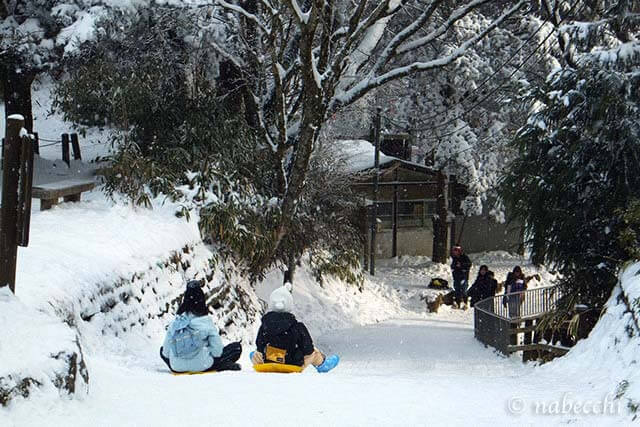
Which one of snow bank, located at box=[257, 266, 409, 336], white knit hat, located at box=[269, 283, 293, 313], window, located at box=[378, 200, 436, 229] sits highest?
white knit hat, located at box=[269, 283, 293, 313]

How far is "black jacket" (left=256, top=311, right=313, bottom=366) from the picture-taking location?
299 inches

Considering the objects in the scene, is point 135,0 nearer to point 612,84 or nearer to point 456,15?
point 456,15

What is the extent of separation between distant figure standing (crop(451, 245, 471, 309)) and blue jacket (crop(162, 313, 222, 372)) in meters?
13.4

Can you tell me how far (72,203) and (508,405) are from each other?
8280 millimetres

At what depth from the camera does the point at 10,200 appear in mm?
6168

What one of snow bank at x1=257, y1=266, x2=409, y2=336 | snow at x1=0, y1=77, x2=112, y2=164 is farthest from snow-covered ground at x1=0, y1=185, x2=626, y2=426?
snow at x1=0, y1=77, x2=112, y2=164

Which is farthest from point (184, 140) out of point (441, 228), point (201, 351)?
point (441, 228)

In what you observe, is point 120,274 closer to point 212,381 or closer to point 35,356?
point 212,381

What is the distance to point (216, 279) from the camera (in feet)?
43.6

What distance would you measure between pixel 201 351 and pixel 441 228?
20.8m

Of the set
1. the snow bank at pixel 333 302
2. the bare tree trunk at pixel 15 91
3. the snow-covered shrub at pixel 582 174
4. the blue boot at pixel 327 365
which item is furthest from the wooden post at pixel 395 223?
the blue boot at pixel 327 365

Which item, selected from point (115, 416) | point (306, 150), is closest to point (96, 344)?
point (115, 416)

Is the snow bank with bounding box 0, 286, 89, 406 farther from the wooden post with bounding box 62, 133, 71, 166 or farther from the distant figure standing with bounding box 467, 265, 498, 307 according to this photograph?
the distant figure standing with bounding box 467, 265, 498, 307

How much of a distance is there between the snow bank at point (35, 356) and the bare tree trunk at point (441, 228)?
22.0 metres
